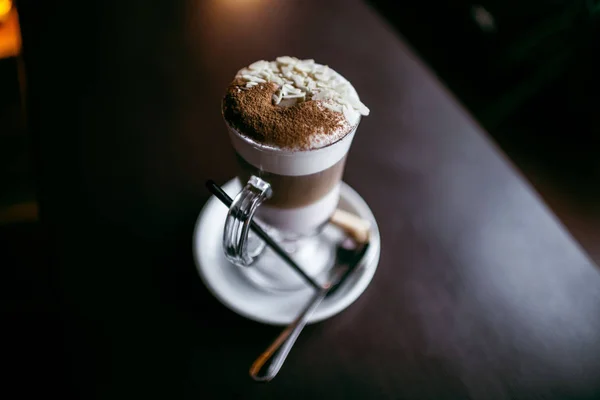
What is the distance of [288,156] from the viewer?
22.5 inches

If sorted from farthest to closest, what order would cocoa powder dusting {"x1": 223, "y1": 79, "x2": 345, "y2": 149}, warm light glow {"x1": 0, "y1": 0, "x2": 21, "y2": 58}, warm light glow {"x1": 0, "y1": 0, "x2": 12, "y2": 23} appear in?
warm light glow {"x1": 0, "y1": 0, "x2": 12, "y2": 23}
warm light glow {"x1": 0, "y1": 0, "x2": 21, "y2": 58}
cocoa powder dusting {"x1": 223, "y1": 79, "x2": 345, "y2": 149}

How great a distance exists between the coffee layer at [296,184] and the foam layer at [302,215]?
2 centimetres

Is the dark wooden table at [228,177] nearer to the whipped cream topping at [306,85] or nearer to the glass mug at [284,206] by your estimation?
the glass mug at [284,206]

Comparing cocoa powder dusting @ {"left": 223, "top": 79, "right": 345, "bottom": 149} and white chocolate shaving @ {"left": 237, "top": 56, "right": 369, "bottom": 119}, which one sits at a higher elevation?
white chocolate shaving @ {"left": 237, "top": 56, "right": 369, "bottom": 119}

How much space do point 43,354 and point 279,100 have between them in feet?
1.56

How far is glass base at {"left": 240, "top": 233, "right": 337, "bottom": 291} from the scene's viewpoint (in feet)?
2.33

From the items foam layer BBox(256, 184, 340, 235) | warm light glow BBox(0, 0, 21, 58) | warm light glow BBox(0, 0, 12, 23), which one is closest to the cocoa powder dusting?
foam layer BBox(256, 184, 340, 235)

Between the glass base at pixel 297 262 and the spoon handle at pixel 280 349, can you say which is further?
the glass base at pixel 297 262

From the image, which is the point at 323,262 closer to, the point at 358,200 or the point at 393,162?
the point at 358,200

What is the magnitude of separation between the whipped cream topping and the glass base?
0.27 meters

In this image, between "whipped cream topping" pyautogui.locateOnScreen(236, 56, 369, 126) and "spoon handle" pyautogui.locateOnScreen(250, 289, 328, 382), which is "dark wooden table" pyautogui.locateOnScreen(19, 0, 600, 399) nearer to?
"spoon handle" pyautogui.locateOnScreen(250, 289, 328, 382)

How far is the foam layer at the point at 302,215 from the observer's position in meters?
0.72

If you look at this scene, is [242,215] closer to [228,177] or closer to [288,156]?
[288,156]

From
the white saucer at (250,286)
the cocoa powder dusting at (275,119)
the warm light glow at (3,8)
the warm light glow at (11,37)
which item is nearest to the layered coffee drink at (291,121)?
the cocoa powder dusting at (275,119)
